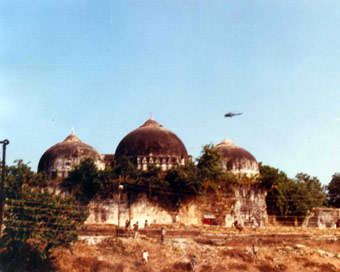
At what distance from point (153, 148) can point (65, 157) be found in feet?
18.9

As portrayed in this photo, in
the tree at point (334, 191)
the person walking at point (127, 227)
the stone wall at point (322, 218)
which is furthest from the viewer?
the tree at point (334, 191)

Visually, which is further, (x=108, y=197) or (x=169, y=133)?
(x=169, y=133)

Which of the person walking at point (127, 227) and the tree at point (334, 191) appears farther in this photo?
the tree at point (334, 191)

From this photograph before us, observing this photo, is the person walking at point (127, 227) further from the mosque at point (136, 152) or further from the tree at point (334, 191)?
the tree at point (334, 191)

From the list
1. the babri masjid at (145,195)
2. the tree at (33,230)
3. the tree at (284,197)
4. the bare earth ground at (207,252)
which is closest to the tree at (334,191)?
the tree at (284,197)

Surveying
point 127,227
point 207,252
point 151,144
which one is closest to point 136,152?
point 151,144

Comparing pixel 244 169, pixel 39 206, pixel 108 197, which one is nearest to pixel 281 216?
pixel 244 169

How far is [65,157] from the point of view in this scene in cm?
3086

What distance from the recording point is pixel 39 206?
2117 cm

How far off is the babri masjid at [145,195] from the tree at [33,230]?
5945 millimetres

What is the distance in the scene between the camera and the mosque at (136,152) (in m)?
30.2

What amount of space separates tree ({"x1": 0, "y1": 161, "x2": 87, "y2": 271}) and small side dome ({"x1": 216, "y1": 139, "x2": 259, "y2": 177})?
15.2 m

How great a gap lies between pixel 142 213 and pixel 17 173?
738cm

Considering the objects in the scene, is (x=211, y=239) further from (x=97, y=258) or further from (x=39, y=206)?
(x=39, y=206)
